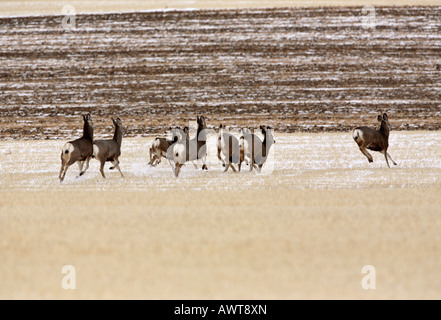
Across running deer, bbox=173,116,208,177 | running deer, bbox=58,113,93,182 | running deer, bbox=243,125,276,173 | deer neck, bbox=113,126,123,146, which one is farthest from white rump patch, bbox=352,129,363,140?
running deer, bbox=58,113,93,182

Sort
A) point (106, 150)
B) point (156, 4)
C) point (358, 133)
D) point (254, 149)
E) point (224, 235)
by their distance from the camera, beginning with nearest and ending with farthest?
point (224, 235), point (106, 150), point (254, 149), point (358, 133), point (156, 4)

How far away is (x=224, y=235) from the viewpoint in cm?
938

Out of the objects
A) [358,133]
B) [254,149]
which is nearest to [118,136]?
[254,149]

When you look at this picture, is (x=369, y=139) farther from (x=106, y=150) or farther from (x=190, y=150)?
(x=106, y=150)

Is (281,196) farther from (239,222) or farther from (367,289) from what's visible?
(367,289)

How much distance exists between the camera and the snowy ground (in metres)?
16.1

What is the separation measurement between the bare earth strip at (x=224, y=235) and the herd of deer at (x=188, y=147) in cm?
61

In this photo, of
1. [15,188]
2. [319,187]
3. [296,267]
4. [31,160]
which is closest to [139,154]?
[31,160]

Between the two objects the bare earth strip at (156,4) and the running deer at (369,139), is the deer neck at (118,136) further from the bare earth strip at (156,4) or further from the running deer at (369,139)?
the bare earth strip at (156,4)

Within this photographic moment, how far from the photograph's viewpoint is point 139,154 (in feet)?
83.0

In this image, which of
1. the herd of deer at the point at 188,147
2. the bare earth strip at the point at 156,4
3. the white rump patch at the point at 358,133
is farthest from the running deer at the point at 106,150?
the bare earth strip at the point at 156,4

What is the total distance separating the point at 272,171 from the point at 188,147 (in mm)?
2312

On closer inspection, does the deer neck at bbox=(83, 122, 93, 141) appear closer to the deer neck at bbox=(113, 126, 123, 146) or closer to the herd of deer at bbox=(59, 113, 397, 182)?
the herd of deer at bbox=(59, 113, 397, 182)
